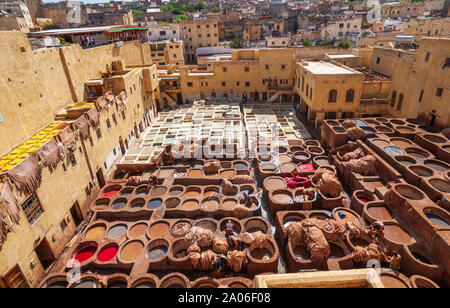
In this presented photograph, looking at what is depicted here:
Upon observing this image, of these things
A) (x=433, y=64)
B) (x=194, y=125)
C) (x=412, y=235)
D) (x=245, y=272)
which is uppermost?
(x=433, y=64)

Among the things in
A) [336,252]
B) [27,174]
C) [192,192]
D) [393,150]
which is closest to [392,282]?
[336,252]

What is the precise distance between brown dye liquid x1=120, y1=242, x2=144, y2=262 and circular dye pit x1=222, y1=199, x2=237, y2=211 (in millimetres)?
6144

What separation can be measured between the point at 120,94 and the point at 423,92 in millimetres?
29680

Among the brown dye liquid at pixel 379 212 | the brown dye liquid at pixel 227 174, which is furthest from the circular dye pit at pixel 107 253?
the brown dye liquid at pixel 379 212

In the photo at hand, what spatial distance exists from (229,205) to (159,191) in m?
6.20

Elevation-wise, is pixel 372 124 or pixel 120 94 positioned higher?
pixel 120 94

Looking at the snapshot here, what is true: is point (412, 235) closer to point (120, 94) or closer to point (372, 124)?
point (372, 124)

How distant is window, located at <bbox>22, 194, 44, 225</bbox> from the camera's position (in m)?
14.2

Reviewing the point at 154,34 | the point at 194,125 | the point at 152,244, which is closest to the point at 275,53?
the point at 194,125

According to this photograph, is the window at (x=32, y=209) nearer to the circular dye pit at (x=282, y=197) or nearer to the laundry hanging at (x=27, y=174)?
the laundry hanging at (x=27, y=174)

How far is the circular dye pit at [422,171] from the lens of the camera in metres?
19.0

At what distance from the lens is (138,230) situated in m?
17.8

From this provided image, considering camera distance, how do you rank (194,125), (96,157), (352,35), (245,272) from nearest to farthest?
(245,272)
(96,157)
(194,125)
(352,35)

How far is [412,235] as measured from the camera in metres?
15.5
